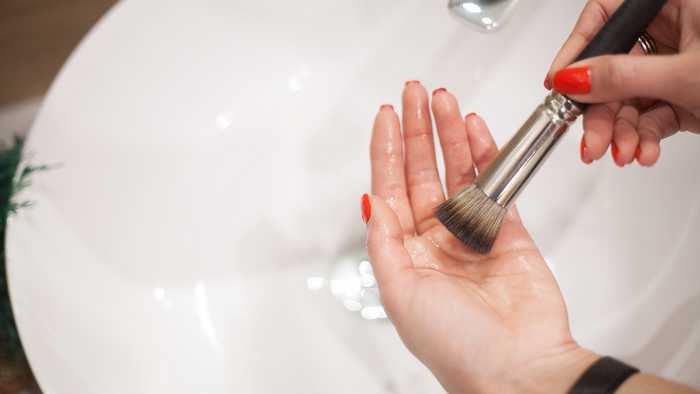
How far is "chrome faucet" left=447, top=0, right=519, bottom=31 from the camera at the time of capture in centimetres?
55

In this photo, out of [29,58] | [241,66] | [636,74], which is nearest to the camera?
[636,74]

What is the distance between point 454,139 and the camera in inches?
22.8

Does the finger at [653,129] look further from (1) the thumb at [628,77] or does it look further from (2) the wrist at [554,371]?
(2) the wrist at [554,371]

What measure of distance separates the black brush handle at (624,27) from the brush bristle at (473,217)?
0.42 ft

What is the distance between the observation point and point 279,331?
2.06 feet

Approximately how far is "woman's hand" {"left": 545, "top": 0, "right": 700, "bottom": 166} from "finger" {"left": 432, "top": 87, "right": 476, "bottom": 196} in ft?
0.38

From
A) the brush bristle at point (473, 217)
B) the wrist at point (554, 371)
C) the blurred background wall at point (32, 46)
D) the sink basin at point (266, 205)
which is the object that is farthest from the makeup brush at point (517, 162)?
the blurred background wall at point (32, 46)

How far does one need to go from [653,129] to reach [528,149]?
0.14 metres

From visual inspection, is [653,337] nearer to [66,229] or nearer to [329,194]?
[329,194]

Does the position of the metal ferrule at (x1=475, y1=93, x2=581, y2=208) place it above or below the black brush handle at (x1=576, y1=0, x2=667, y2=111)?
below

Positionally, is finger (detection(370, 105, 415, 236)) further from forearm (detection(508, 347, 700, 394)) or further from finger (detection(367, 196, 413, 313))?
forearm (detection(508, 347, 700, 394))

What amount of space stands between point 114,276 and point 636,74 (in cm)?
50

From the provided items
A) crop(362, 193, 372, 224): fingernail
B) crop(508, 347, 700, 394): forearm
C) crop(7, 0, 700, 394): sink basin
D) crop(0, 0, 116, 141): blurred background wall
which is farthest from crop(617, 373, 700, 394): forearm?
crop(0, 0, 116, 141): blurred background wall

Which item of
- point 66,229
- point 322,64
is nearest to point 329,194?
point 322,64
